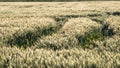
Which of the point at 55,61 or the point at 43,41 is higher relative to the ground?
the point at 55,61

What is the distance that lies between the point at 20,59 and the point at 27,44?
451cm

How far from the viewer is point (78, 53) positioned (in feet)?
22.0

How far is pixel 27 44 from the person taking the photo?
35.0ft

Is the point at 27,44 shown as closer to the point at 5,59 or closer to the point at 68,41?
the point at 68,41

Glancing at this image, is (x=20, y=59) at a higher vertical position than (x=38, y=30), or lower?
higher

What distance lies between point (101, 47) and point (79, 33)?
10.5 feet

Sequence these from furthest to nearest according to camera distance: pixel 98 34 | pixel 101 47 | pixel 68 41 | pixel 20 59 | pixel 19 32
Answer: pixel 98 34 → pixel 19 32 → pixel 68 41 → pixel 101 47 → pixel 20 59

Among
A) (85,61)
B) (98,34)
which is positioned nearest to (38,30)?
(98,34)

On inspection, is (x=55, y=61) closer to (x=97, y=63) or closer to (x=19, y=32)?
(x=97, y=63)

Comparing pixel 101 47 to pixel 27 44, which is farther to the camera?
pixel 27 44

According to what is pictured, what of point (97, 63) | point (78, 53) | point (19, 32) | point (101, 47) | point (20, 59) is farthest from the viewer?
point (19, 32)

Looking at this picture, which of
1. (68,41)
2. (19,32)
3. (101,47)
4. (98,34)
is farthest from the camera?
(98,34)

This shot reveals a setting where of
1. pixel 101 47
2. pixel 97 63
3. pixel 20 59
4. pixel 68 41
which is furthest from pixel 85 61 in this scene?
pixel 68 41

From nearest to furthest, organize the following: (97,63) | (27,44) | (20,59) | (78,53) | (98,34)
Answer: (97,63) < (20,59) < (78,53) < (27,44) < (98,34)
